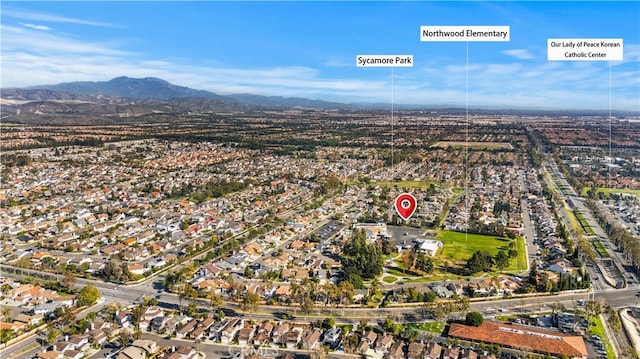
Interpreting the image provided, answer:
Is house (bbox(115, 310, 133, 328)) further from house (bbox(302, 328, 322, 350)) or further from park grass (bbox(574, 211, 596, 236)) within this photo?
park grass (bbox(574, 211, 596, 236))

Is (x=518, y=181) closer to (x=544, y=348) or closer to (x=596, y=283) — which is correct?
(x=596, y=283)

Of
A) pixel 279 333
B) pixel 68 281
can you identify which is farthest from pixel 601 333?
pixel 68 281

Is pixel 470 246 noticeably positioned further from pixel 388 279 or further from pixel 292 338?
pixel 292 338

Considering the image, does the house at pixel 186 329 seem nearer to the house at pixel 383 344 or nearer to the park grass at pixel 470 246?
the house at pixel 383 344

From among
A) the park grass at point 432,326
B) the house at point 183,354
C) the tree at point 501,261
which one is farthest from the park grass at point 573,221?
the house at point 183,354

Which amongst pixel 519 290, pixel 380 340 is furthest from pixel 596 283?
pixel 380 340
